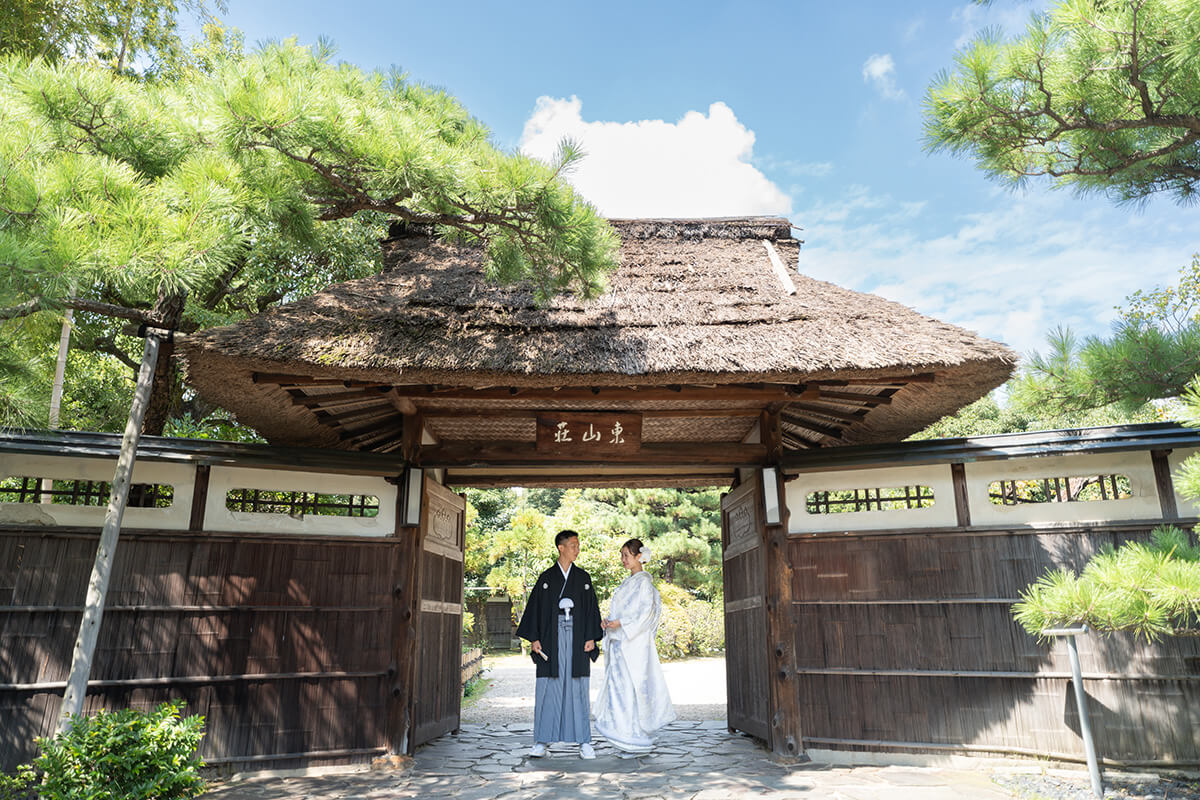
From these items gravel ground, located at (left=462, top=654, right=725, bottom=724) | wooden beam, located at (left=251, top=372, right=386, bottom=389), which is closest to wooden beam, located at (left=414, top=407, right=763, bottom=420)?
wooden beam, located at (left=251, top=372, right=386, bottom=389)

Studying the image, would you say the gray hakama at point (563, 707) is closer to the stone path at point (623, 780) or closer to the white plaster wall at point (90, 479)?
the stone path at point (623, 780)

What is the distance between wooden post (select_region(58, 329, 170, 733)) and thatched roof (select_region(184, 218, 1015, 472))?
1.71 ft

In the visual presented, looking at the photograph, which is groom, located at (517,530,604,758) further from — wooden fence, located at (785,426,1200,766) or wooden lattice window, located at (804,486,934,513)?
wooden lattice window, located at (804,486,934,513)

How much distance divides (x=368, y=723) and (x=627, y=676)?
7.29 feet

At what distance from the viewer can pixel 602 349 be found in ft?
19.2

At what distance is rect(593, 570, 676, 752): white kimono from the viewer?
657cm

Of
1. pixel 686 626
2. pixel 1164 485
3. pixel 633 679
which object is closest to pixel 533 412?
pixel 633 679

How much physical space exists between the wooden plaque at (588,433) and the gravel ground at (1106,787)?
3694 mm

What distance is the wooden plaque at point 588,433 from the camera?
6.46 m

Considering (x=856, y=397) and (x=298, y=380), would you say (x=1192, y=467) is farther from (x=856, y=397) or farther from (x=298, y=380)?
(x=298, y=380)

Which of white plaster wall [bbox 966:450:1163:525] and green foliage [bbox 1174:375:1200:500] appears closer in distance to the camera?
green foliage [bbox 1174:375:1200:500]

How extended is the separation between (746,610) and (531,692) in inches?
246

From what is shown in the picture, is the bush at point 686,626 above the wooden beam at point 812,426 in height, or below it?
below

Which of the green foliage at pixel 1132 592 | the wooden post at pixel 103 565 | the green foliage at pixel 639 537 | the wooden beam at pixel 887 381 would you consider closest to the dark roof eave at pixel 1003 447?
the wooden beam at pixel 887 381
